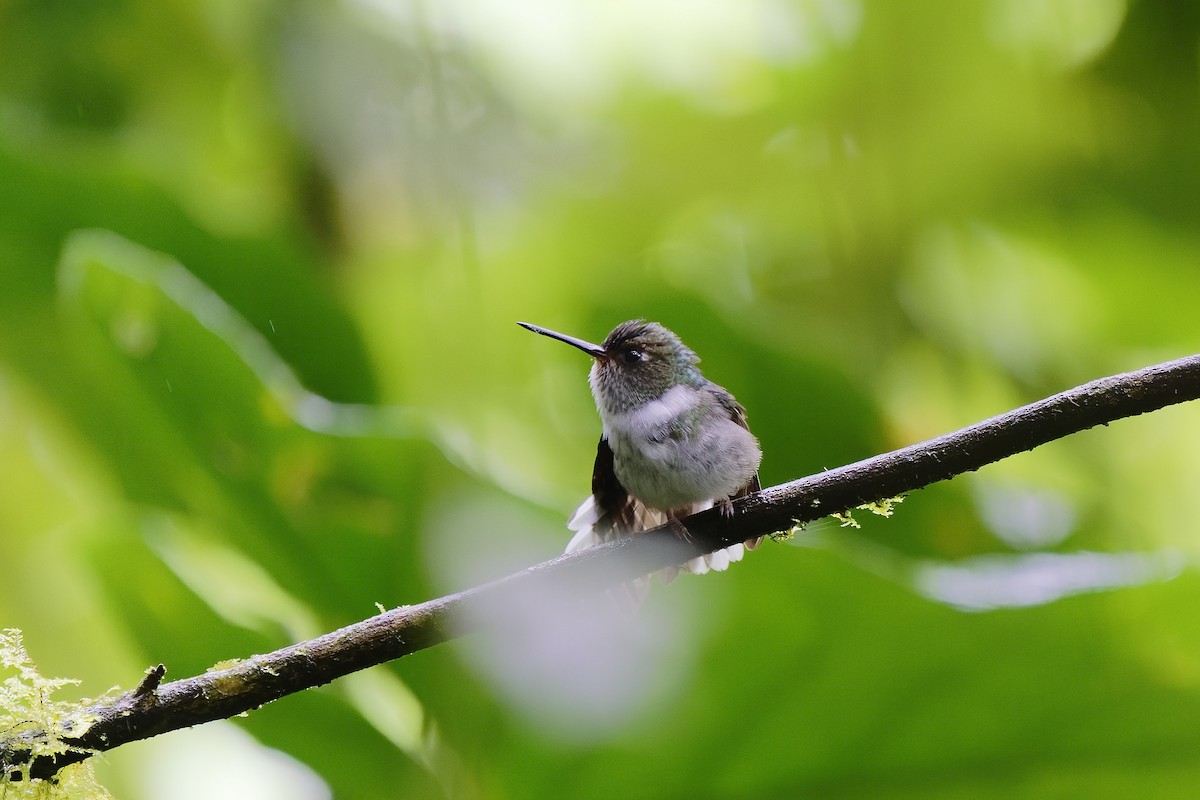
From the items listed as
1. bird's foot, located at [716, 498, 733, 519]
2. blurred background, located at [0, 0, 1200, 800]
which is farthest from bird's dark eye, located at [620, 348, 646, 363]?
bird's foot, located at [716, 498, 733, 519]

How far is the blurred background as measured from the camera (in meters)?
0.79

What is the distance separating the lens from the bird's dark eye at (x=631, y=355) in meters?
0.82

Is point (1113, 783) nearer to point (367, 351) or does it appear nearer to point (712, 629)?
point (712, 629)

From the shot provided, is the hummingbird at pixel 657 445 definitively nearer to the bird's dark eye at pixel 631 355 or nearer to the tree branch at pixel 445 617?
the bird's dark eye at pixel 631 355

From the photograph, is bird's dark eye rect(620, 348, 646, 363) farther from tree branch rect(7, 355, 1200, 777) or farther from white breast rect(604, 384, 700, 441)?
tree branch rect(7, 355, 1200, 777)

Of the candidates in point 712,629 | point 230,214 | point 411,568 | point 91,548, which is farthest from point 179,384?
point 712,629

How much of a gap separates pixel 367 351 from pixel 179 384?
0.92 feet

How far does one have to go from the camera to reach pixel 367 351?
1.17 metres

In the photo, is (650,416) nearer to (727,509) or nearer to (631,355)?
(631,355)

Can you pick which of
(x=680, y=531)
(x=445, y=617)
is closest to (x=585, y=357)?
(x=680, y=531)

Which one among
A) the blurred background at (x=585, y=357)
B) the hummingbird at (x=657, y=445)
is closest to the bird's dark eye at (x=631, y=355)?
the hummingbird at (x=657, y=445)

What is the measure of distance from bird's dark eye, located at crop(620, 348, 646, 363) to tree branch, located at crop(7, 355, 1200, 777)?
327 millimetres

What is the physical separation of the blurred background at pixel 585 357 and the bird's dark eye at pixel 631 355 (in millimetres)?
133

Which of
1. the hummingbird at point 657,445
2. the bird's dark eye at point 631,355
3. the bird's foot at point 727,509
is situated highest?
the bird's dark eye at point 631,355
